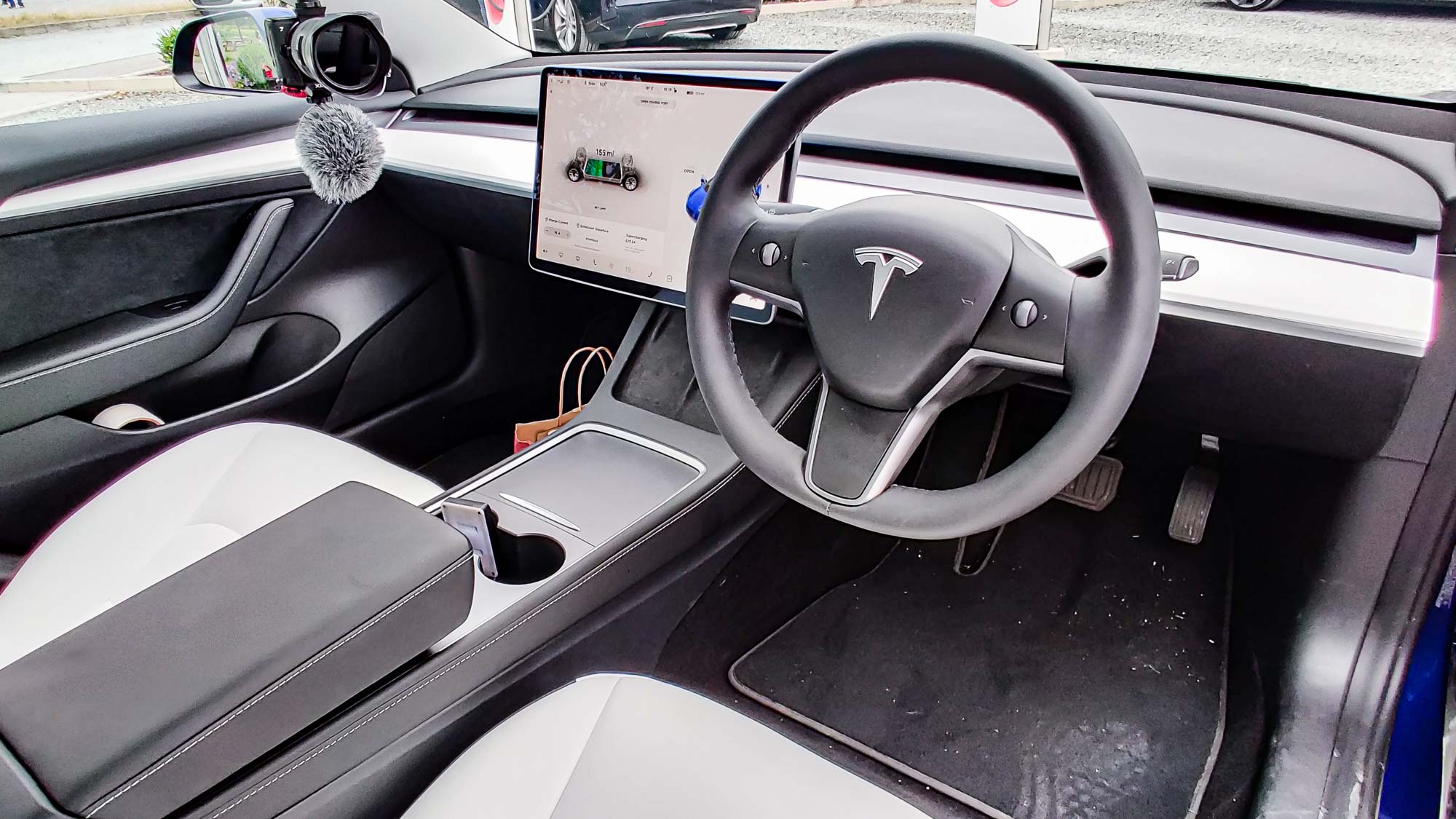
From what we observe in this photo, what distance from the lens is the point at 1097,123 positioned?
72 cm

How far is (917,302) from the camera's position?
82cm

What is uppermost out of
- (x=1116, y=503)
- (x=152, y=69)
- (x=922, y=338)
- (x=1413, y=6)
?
(x=1413, y=6)

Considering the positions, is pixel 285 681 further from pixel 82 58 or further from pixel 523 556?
pixel 82 58

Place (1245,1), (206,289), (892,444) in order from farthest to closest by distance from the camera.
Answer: (206,289), (1245,1), (892,444)

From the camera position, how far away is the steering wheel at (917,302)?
732 millimetres

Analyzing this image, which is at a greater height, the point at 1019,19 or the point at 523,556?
the point at 1019,19

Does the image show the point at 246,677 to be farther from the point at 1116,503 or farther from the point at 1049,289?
the point at 1116,503

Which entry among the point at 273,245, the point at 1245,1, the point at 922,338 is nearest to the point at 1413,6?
the point at 1245,1

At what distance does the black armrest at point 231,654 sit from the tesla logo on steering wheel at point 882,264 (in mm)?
491

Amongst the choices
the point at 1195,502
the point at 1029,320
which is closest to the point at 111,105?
the point at 1029,320

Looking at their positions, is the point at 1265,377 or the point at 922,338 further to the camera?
the point at 1265,377

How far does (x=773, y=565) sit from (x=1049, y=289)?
0.85 meters

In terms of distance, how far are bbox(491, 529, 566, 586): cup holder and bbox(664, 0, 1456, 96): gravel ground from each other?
71 centimetres

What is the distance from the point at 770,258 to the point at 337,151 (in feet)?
3.86
